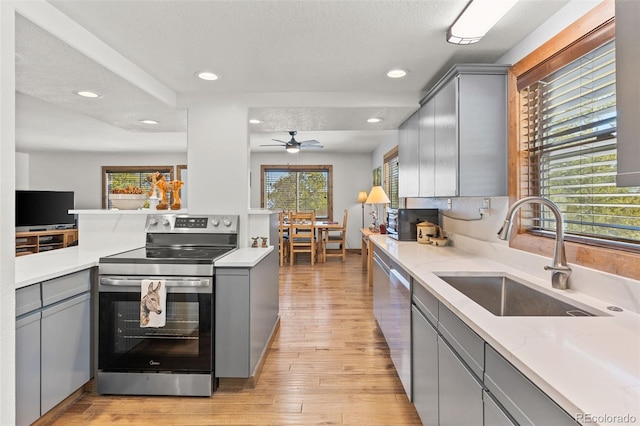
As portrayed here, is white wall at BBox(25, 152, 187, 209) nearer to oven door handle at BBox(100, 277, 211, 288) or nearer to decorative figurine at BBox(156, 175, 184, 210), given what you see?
decorative figurine at BBox(156, 175, 184, 210)

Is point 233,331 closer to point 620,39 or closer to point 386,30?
point 386,30

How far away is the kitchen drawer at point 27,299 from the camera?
1.72 m

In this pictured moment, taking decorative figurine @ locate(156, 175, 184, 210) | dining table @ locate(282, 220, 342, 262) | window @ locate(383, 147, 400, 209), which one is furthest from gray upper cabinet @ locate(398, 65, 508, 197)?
dining table @ locate(282, 220, 342, 262)

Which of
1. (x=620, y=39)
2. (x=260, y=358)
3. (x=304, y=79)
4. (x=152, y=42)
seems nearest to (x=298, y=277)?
(x=260, y=358)

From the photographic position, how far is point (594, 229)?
1.59m

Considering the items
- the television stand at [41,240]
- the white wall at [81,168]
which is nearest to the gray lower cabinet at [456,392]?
the television stand at [41,240]

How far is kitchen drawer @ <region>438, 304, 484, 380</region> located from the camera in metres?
1.15

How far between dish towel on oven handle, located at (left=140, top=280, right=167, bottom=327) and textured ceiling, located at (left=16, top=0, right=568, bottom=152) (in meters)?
1.39

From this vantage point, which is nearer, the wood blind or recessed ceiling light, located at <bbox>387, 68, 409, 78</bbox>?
the wood blind

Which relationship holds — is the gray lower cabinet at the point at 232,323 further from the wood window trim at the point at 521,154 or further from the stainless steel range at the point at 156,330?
the wood window trim at the point at 521,154

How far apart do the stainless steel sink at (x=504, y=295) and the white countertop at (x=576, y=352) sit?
11cm

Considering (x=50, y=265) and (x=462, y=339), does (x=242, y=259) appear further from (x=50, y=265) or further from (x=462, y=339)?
(x=462, y=339)

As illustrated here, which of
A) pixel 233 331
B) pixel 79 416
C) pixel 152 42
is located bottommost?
pixel 79 416
